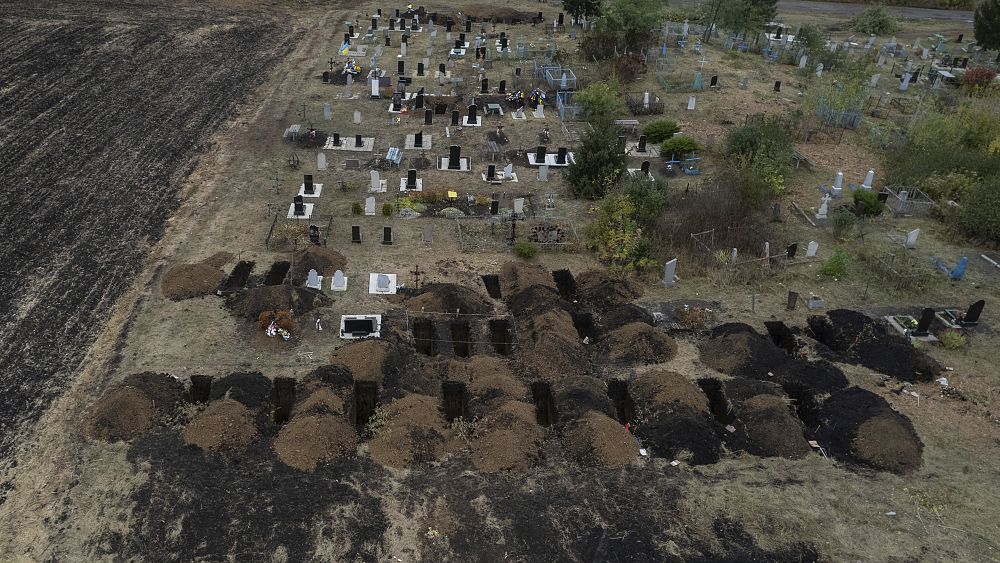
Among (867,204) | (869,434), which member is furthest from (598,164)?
(869,434)

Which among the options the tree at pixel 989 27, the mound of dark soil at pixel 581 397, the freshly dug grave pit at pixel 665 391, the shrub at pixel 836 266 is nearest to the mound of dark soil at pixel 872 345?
the shrub at pixel 836 266

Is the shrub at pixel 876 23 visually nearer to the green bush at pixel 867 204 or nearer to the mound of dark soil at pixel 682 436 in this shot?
the green bush at pixel 867 204

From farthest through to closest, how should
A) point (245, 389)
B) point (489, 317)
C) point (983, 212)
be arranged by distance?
point (983, 212), point (489, 317), point (245, 389)

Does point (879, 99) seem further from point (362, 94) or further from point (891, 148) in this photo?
point (362, 94)

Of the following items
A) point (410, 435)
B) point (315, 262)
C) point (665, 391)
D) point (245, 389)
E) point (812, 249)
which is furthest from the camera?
point (812, 249)

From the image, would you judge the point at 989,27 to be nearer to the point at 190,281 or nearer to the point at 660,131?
the point at 660,131

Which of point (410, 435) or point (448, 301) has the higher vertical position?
point (448, 301)

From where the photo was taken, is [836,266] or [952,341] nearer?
[952,341]

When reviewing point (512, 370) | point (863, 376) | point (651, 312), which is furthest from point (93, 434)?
point (863, 376)
